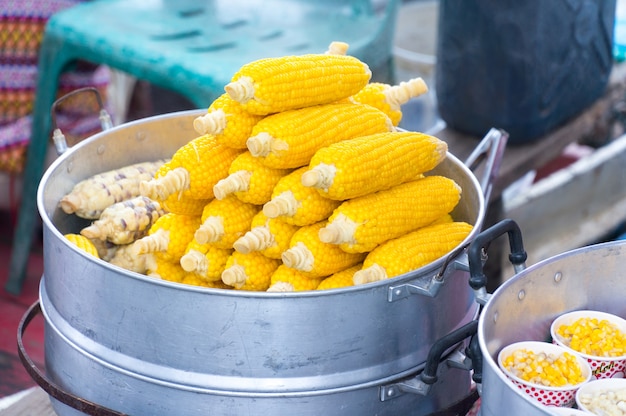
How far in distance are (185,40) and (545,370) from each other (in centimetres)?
172

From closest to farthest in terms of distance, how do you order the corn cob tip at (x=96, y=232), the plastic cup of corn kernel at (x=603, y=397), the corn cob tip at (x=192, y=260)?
the plastic cup of corn kernel at (x=603, y=397) < the corn cob tip at (x=192, y=260) < the corn cob tip at (x=96, y=232)

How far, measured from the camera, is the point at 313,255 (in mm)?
1083

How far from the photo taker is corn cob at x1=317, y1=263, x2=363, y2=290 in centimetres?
110

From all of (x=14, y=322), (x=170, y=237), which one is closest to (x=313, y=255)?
(x=170, y=237)

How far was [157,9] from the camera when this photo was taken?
105 inches

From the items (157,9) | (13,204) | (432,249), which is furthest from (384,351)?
(13,204)

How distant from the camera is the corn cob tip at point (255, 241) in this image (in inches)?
42.3

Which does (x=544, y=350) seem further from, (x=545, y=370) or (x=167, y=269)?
(x=167, y=269)

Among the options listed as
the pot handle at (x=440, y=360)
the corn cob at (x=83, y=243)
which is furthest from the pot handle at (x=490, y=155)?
the corn cob at (x=83, y=243)

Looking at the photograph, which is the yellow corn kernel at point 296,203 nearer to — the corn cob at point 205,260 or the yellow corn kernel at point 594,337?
the corn cob at point 205,260

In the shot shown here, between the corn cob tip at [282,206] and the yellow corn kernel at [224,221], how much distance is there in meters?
0.08

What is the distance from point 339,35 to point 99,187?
1.41m

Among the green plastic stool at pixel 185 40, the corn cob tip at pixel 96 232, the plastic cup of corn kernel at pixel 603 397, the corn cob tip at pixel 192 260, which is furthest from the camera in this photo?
the green plastic stool at pixel 185 40

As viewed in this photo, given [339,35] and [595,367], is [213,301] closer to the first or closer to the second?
[595,367]
